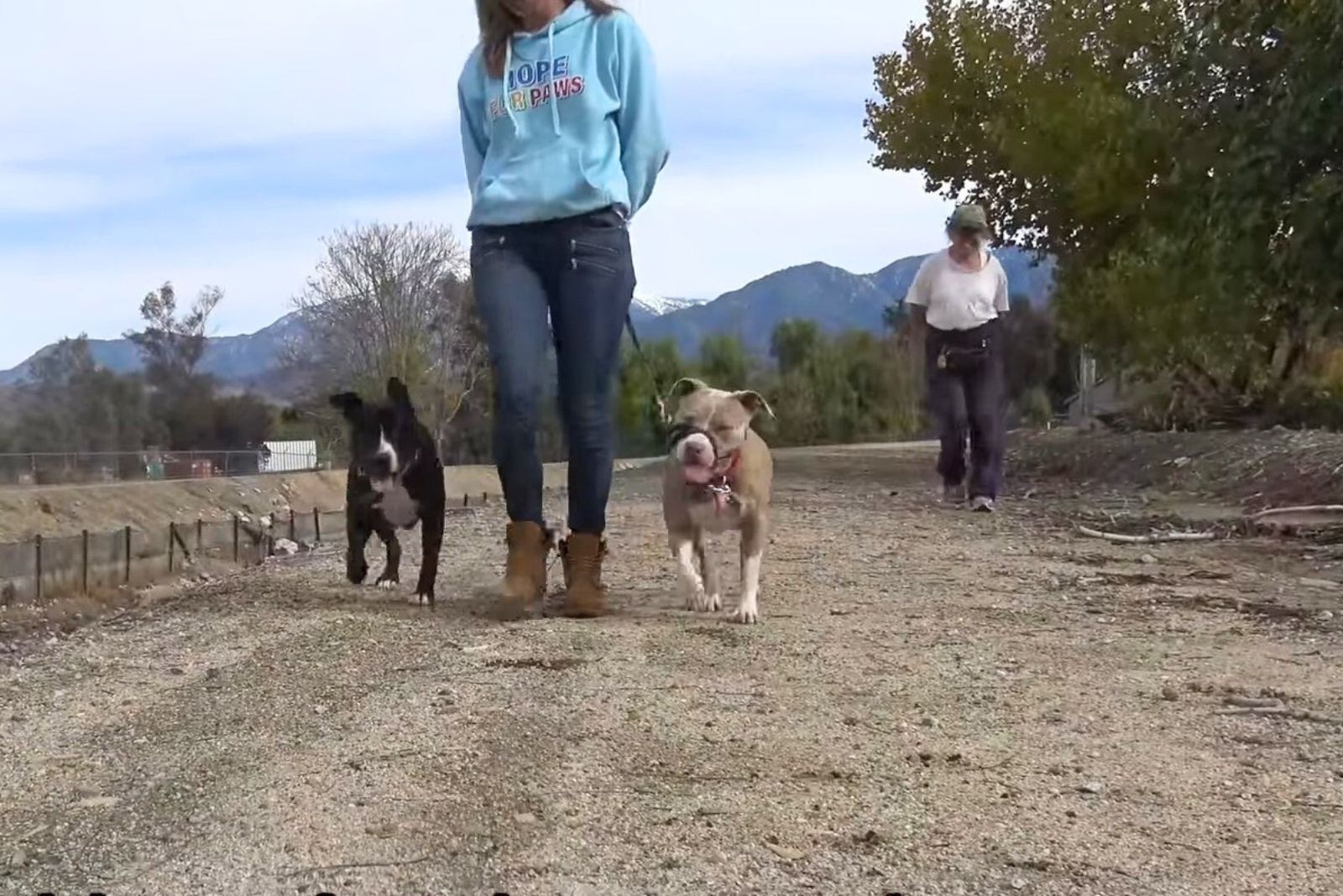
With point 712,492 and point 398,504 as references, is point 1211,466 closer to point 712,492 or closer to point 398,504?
point 712,492

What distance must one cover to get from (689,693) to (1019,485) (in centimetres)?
1144

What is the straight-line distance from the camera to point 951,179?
2136 centimetres

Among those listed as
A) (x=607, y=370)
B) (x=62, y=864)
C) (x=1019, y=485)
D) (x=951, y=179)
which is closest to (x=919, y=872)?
(x=62, y=864)

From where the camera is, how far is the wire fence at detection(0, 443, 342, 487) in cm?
2514

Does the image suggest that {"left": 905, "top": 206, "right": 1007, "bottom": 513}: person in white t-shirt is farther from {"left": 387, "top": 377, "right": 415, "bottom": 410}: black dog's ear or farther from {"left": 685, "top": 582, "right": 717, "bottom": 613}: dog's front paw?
{"left": 387, "top": 377, "right": 415, "bottom": 410}: black dog's ear

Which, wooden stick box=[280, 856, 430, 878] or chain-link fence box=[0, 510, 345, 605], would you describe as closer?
wooden stick box=[280, 856, 430, 878]

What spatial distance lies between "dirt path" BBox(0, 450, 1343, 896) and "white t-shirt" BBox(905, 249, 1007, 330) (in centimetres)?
451

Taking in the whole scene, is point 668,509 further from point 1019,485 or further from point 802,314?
point 802,314

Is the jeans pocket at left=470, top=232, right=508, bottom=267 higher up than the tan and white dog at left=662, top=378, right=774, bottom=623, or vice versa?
the jeans pocket at left=470, top=232, right=508, bottom=267

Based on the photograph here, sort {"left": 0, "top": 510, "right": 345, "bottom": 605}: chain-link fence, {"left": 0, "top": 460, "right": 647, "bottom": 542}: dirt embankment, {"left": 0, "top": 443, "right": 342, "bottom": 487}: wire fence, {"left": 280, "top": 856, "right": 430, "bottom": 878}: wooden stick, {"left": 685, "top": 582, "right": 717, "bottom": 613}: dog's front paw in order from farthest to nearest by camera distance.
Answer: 1. {"left": 0, "top": 443, "right": 342, "bottom": 487}: wire fence
2. {"left": 0, "top": 460, "right": 647, "bottom": 542}: dirt embankment
3. {"left": 0, "top": 510, "right": 345, "bottom": 605}: chain-link fence
4. {"left": 685, "top": 582, "right": 717, "bottom": 613}: dog's front paw
5. {"left": 280, "top": 856, "right": 430, "bottom": 878}: wooden stick

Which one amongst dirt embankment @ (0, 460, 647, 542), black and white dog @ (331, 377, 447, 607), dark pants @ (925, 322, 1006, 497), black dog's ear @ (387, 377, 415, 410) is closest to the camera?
black and white dog @ (331, 377, 447, 607)

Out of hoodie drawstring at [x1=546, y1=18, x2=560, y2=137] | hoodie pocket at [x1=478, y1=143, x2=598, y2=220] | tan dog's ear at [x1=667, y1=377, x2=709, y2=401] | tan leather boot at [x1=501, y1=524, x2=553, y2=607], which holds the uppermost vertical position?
hoodie drawstring at [x1=546, y1=18, x2=560, y2=137]

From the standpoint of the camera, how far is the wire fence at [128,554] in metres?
10.2

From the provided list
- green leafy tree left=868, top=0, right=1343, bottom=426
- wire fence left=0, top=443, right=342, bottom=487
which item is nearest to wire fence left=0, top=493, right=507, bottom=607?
green leafy tree left=868, top=0, right=1343, bottom=426
